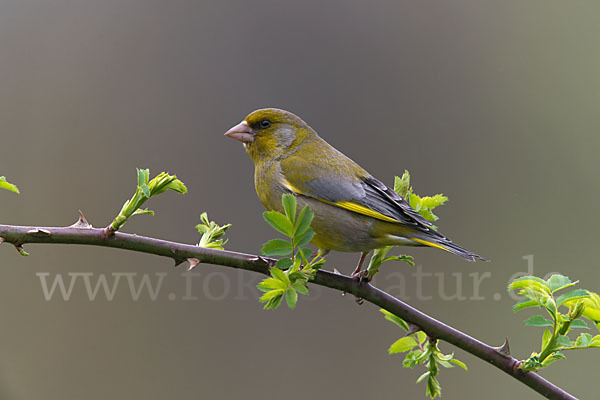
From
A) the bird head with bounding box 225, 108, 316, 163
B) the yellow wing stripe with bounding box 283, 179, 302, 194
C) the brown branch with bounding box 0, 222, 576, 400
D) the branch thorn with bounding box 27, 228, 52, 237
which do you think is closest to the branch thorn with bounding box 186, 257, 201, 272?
the brown branch with bounding box 0, 222, 576, 400

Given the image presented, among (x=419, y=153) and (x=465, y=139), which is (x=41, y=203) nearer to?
(x=419, y=153)

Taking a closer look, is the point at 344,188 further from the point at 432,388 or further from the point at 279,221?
the point at 279,221

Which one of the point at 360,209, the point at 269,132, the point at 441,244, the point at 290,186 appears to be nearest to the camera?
the point at 441,244

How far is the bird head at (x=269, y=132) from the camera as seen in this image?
4.52 metres

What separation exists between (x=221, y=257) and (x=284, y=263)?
231mm

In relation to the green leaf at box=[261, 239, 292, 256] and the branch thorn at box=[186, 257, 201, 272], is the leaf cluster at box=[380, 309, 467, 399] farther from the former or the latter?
the branch thorn at box=[186, 257, 201, 272]

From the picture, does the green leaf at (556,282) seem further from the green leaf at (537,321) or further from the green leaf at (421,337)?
the green leaf at (421,337)

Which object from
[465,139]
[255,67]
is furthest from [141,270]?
[465,139]

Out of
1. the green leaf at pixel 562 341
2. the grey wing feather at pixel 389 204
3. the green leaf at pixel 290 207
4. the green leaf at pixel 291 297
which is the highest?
the grey wing feather at pixel 389 204

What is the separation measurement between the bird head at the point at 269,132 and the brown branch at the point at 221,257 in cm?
210

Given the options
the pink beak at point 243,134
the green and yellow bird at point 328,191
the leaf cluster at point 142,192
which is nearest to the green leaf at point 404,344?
the green and yellow bird at point 328,191

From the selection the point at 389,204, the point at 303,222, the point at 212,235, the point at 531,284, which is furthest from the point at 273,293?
the point at 389,204

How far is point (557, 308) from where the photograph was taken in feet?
7.34

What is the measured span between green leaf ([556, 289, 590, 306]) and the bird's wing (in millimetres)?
1261
